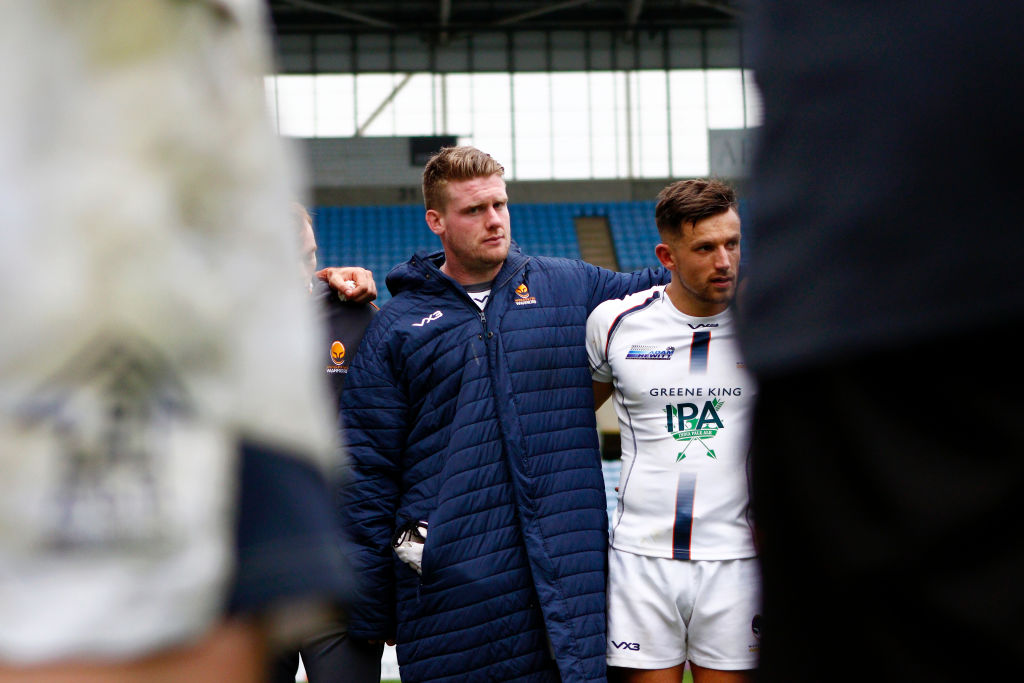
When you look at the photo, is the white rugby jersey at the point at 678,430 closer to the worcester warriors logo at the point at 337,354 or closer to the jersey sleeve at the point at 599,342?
the jersey sleeve at the point at 599,342

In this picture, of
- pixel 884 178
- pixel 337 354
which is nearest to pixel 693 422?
pixel 337 354

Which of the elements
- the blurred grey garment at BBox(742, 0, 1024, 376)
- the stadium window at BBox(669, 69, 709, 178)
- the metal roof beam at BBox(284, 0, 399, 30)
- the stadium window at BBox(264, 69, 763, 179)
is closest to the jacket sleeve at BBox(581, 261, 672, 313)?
the blurred grey garment at BBox(742, 0, 1024, 376)

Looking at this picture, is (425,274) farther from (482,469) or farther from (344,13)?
(344,13)

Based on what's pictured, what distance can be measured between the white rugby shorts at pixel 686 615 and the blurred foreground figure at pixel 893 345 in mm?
2513

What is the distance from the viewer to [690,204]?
3318 millimetres

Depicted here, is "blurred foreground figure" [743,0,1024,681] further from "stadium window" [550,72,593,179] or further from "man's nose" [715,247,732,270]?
"stadium window" [550,72,593,179]

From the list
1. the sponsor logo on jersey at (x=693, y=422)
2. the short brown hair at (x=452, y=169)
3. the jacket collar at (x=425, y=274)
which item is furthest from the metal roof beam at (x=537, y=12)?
the sponsor logo on jersey at (x=693, y=422)

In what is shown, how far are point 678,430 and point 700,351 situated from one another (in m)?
0.29

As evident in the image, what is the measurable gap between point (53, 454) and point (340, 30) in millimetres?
23723

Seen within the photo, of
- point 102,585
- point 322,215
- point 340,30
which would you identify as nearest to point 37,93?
point 102,585

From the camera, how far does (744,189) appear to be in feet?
2.54

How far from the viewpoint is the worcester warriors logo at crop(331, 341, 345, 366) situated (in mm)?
3740

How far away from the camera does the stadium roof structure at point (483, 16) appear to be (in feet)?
72.4

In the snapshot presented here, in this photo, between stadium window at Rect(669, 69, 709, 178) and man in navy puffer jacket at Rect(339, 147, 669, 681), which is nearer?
man in navy puffer jacket at Rect(339, 147, 669, 681)
